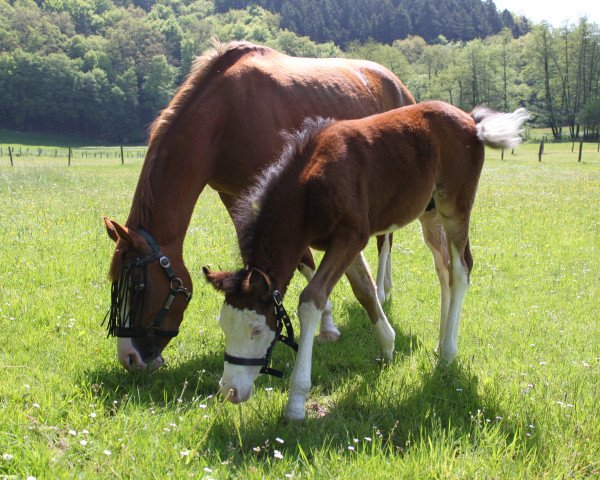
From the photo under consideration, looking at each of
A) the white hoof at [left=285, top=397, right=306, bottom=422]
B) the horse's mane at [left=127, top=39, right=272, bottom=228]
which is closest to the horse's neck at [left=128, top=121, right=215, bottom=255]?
the horse's mane at [left=127, top=39, right=272, bottom=228]

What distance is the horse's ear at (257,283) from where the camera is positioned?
3.14 meters

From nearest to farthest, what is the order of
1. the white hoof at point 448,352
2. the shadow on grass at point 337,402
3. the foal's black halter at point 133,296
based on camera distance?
the shadow on grass at point 337,402 < the foal's black halter at point 133,296 < the white hoof at point 448,352

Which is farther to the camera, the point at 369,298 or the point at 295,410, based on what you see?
the point at 369,298

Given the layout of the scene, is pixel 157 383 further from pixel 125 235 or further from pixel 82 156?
pixel 82 156

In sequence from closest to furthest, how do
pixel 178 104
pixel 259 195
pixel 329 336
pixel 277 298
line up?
pixel 277 298
pixel 259 195
pixel 178 104
pixel 329 336

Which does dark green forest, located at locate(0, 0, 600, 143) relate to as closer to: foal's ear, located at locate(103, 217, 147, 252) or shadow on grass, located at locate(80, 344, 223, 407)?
foal's ear, located at locate(103, 217, 147, 252)

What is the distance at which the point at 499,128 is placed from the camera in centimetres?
434

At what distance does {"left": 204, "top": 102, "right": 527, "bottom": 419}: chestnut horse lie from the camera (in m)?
3.23

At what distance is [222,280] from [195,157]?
1452mm

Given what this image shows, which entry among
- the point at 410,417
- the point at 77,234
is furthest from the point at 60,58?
the point at 410,417

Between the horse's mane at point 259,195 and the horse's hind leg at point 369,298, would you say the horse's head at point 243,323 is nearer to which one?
the horse's mane at point 259,195

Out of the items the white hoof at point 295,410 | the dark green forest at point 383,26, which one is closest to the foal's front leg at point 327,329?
the white hoof at point 295,410

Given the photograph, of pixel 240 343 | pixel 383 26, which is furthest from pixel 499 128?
pixel 383 26

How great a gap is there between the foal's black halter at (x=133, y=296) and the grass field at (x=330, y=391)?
1.11 ft
